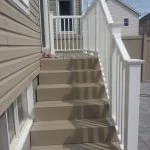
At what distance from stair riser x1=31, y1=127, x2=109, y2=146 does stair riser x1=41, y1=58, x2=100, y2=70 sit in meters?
1.34

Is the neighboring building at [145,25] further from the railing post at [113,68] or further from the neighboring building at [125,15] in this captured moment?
the railing post at [113,68]

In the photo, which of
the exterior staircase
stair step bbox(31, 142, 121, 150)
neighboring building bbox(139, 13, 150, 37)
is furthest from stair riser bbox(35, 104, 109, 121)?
neighboring building bbox(139, 13, 150, 37)

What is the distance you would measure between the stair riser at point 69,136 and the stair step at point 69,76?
1033mm

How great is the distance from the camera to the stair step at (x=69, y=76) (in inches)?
154

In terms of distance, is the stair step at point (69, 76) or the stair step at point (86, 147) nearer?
the stair step at point (86, 147)

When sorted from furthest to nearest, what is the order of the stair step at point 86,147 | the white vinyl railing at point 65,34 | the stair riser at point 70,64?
the white vinyl railing at point 65,34
the stair riser at point 70,64
the stair step at point 86,147

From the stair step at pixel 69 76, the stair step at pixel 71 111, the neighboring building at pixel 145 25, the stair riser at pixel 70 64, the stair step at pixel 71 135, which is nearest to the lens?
the stair step at pixel 71 135

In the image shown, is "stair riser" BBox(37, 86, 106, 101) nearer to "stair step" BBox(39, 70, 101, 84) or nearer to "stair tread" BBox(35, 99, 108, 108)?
"stair tread" BBox(35, 99, 108, 108)

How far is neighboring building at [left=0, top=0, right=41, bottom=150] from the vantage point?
6.42ft

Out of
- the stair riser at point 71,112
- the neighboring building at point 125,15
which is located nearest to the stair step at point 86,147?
the stair riser at point 71,112

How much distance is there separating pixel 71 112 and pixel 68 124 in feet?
0.72

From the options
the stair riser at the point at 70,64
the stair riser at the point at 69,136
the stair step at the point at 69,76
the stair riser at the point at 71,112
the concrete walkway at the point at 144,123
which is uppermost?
the stair riser at the point at 70,64

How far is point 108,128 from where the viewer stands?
309 cm

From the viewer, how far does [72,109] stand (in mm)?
3387
